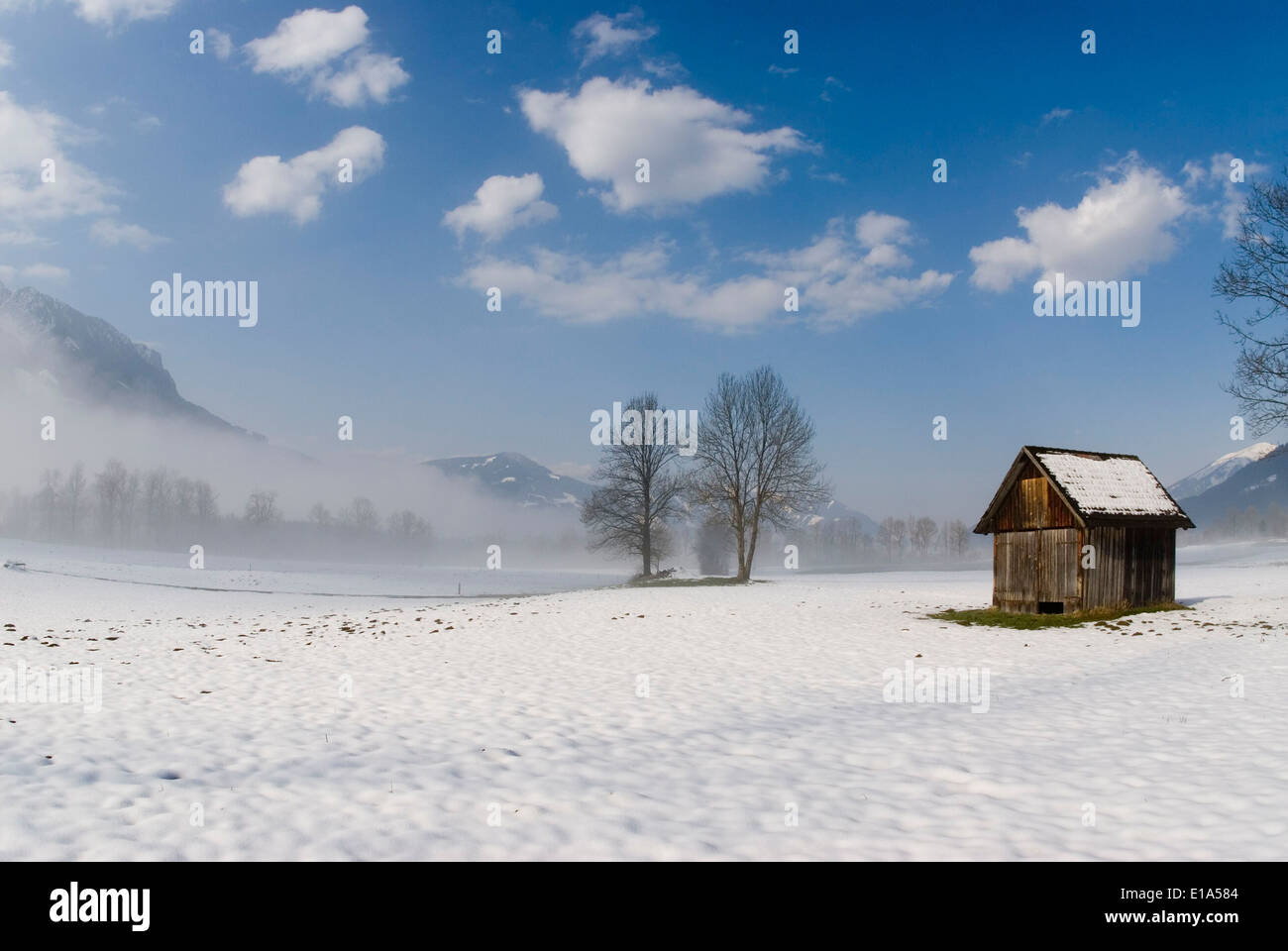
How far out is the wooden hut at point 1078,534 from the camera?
25797mm

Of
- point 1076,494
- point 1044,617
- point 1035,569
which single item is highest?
point 1076,494

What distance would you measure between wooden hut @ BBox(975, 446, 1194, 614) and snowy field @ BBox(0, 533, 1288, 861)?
241 inches

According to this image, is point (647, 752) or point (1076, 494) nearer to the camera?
point (647, 752)

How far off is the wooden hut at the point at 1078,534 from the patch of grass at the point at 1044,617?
14.5 inches

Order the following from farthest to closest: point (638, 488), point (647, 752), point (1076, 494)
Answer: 1. point (638, 488)
2. point (1076, 494)
3. point (647, 752)

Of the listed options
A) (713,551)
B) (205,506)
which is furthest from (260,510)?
(713,551)

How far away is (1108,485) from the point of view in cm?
2748

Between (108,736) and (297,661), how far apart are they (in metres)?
6.98

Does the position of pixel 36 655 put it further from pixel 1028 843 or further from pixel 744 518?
pixel 744 518

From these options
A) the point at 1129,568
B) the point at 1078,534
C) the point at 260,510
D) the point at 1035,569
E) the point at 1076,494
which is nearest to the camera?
the point at 1078,534

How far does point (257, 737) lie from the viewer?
9.72 m

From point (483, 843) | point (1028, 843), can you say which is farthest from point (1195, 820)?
point (483, 843)

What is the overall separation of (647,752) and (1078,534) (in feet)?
75.8

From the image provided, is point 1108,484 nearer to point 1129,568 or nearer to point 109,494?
point 1129,568
